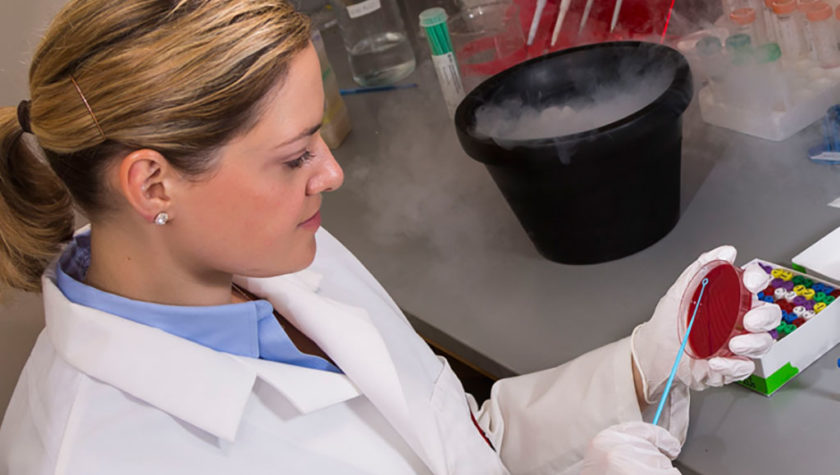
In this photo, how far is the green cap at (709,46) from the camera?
5.19 feet

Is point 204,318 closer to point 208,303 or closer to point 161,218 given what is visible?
point 208,303

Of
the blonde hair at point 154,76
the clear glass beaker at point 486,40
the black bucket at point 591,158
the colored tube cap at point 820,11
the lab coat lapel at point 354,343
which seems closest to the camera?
the blonde hair at point 154,76

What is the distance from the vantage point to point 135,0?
90cm

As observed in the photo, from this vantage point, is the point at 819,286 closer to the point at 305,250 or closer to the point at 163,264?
the point at 305,250

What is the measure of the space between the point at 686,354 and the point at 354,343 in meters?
0.45

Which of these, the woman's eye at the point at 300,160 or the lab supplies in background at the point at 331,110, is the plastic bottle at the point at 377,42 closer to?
the lab supplies in background at the point at 331,110

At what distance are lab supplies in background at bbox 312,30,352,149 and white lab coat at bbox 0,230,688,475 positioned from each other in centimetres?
76

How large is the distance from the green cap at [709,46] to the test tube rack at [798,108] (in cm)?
11

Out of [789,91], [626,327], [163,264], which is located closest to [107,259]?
[163,264]

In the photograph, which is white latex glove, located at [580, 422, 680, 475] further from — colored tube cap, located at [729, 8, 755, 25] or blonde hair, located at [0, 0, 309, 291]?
colored tube cap, located at [729, 8, 755, 25]

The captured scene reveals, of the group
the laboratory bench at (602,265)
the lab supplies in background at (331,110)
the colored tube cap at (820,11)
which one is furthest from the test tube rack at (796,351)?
the lab supplies in background at (331,110)

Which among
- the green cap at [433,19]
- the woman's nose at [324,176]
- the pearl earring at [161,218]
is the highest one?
the pearl earring at [161,218]

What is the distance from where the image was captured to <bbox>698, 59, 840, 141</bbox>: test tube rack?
1.50m

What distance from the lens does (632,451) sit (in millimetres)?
1015
